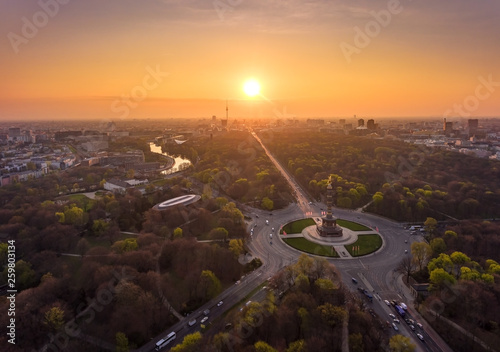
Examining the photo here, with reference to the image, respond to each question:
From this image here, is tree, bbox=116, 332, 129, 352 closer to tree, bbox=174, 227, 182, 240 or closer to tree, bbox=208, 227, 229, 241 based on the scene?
tree, bbox=174, 227, 182, 240

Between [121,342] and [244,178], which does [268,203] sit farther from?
[121,342]

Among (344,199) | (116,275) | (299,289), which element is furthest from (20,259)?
(344,199)

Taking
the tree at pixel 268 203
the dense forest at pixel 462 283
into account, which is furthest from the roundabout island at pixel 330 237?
the dense forest at pixel 462 283

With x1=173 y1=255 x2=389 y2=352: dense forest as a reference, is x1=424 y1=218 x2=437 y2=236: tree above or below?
above

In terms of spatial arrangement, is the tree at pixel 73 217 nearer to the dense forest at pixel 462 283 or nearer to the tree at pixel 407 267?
the tree at pixel 407 267

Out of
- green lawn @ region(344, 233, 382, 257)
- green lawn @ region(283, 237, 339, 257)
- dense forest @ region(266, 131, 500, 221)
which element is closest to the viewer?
green lawn @ region(283, 237, 339, 257)

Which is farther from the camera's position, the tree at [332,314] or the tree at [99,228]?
the tree at [99,228]

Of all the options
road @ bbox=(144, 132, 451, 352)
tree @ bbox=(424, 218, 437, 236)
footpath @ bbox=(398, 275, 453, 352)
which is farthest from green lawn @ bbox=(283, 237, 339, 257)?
tree @ bbox=(424, 218, 437, 236)
